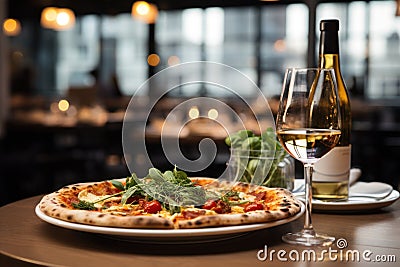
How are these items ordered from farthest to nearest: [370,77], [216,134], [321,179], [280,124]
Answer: [370,77]
[216,134]
[321,179]
[280,124]

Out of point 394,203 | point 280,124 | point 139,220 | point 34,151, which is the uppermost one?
point 280,124

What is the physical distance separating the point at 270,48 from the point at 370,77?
1591 millimetres

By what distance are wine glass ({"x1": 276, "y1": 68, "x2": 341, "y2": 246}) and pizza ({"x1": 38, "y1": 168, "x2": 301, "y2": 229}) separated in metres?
0.07

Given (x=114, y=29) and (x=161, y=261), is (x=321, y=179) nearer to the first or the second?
(x=161, y=261)

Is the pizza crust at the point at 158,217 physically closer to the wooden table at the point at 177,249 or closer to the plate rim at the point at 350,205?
the wooden table at the point at 177,249

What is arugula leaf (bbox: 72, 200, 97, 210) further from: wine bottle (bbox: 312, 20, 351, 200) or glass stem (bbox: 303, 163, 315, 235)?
wine bottle (bbox: 312, 20, 351, 200)

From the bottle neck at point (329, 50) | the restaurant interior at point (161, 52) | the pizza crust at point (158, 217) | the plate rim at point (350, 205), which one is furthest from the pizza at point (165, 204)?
the restaurant interior at point (161, 52)

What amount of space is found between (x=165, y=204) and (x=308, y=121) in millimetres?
320

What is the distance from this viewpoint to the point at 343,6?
9336mm

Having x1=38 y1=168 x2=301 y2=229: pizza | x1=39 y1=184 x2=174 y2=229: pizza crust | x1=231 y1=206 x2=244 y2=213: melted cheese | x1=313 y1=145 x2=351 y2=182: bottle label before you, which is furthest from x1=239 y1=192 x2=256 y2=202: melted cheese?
x1=39 y1=184 x2=174 y2=229: pizza crust

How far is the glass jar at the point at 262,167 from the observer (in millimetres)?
1622

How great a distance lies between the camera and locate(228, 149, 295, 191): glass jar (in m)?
1.62

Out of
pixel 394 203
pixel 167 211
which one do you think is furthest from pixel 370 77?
pixel 167 211

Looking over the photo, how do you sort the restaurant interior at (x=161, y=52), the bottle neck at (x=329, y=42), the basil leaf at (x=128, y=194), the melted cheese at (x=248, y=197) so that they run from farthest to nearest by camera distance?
1. the restaurant interior at (x=161, y=52)
2. the bottle neck at (x=329, y=42)
3. the melted cheese at (x=248, y=197)
4. the basil leaf at (x=128, y=194)
